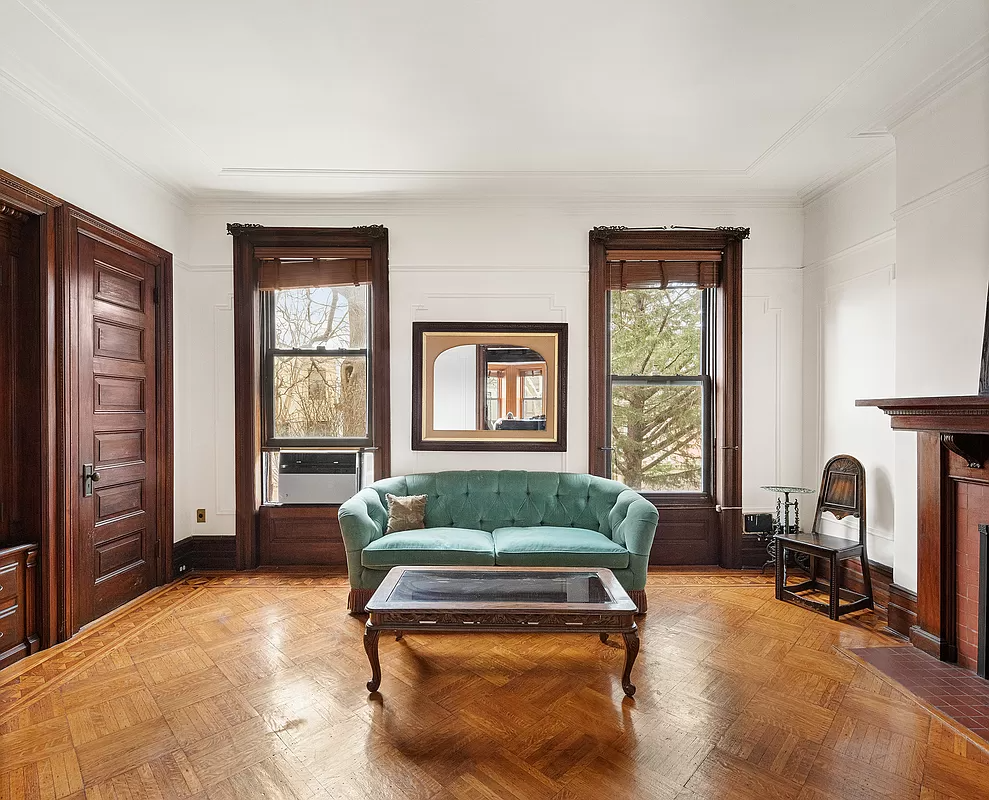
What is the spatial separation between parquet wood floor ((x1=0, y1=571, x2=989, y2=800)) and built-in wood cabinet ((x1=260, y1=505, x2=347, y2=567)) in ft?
3.59

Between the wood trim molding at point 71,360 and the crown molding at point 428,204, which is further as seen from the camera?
the crown molding at point 428,204

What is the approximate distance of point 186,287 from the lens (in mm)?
4562

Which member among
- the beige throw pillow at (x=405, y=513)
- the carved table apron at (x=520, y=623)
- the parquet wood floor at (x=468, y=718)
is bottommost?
the parquet wood floor at (x=468, y=718)

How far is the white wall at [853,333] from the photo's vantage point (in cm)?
370

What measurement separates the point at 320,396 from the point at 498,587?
2533mm

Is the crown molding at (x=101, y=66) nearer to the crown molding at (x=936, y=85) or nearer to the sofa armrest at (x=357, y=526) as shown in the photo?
the sofa armrest at (x=357, y=526)

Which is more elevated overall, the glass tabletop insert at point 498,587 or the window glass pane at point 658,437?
the window glass pane at point 658,437

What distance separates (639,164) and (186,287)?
3609 millimetres

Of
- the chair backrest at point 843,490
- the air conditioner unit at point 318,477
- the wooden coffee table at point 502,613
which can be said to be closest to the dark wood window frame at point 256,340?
the air conditioner unit at point 318,477

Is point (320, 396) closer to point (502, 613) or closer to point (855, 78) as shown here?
point (502, 613)

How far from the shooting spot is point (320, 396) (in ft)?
15.4

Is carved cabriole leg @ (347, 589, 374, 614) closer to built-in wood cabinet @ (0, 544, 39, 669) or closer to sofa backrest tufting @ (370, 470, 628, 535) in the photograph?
sofa backrest tufting @ (370, 470, 628, 535)

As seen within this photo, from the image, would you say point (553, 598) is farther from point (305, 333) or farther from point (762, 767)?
point (305, 333)

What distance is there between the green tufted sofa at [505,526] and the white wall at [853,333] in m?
1.60
